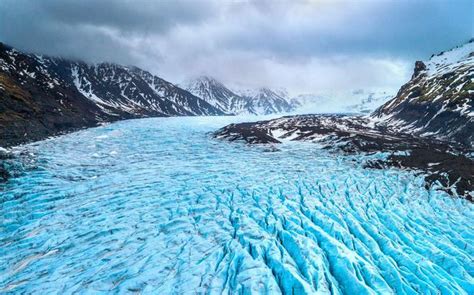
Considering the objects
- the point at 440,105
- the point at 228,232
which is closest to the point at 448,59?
the point at 440,105

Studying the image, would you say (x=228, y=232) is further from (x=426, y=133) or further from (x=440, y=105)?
(x=440, y=105)

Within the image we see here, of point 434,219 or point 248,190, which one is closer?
point 434,219

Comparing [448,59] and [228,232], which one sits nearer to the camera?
[228,232]

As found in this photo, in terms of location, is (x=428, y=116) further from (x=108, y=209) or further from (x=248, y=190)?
(x=108, y=209)

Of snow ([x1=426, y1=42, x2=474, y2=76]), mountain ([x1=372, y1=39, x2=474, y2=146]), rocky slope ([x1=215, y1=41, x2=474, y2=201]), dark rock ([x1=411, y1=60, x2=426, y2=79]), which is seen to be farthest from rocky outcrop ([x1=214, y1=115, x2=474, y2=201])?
dark rock ([x1=411, y1=60, x2=426, y2=79])

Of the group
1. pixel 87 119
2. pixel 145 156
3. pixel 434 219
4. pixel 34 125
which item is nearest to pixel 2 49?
pixel 87 119

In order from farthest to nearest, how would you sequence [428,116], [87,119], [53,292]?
1. [87,119]
2. [428,116]
3. [53,292]

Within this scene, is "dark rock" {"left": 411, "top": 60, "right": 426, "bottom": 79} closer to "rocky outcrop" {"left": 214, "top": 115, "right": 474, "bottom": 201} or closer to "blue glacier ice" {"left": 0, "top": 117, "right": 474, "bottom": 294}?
"rocky outcrop" {"left": 214, "top": 115, "right": 474, "bottom": 201}
